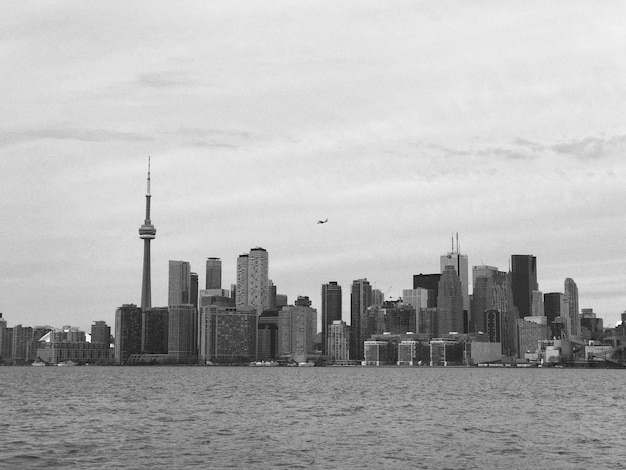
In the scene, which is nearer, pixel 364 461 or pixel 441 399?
pixel 364 461

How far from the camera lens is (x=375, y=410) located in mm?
129125

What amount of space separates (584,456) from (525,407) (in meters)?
61.1

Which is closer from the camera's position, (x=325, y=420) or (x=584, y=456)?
(x=584, y=456)

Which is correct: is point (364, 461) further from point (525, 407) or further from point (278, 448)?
point (525, 407)

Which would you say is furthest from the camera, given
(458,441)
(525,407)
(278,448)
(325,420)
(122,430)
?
(525,407)

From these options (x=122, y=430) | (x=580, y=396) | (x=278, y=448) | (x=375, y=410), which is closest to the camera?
(x=278, y=448)

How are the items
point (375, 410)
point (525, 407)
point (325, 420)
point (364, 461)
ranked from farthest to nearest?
point (525, 407)
point (375, 410)
point (325, 420)
point (364, 461)

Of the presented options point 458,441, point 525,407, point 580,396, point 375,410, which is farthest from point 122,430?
point 580,396

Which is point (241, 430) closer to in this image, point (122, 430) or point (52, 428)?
point (122, 430)

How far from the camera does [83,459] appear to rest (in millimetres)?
75875

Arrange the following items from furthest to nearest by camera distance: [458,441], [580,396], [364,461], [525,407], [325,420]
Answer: [580,396] < [525,407] < [325,420] < [458,441] < [364,461]

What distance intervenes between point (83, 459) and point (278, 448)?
651 inches

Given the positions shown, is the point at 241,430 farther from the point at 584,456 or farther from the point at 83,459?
the point at 584,456

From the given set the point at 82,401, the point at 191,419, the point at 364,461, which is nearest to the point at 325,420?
the point at 191,419
